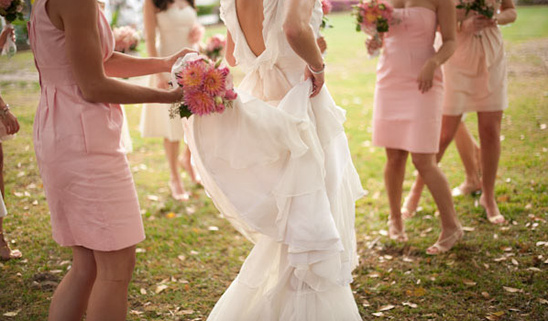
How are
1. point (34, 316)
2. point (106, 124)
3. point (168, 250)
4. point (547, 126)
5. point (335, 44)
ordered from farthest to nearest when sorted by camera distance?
point (335, 44)
point (547, 126)
point (168, 250)
point (34, 316)
point (106, 124)

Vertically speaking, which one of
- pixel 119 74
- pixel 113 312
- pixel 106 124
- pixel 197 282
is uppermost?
pixel 119 74

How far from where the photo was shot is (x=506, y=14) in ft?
18.0

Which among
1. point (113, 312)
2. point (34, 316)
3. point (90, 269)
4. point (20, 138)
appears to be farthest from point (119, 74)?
point (20, 138)

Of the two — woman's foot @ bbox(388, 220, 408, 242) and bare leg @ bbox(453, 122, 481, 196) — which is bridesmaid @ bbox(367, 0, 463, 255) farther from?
bare leg @ bbox(453, 122, 481, 196)

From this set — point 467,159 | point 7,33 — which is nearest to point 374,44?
point 467,159

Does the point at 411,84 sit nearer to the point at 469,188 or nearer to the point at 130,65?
the point at 469,188

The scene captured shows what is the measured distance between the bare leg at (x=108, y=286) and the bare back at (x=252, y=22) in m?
1.46

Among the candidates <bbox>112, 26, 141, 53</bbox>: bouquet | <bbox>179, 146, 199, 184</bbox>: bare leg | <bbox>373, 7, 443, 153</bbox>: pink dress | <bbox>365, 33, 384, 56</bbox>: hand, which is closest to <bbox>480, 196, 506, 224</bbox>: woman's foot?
<bbox>373, 7, 443, 153</bbox>: pink dress

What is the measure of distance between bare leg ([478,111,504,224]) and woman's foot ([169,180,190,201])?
11.1ft

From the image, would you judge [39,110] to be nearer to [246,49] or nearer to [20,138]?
[246,49]

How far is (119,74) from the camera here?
3.31m

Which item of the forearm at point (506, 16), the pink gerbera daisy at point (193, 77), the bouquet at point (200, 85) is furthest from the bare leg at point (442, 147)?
the pink gerbera daisy at point (193, 77)

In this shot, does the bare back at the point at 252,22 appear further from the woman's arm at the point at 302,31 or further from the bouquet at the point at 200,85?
the bouquet at the point at 200,85

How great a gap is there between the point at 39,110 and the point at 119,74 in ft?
1.89
